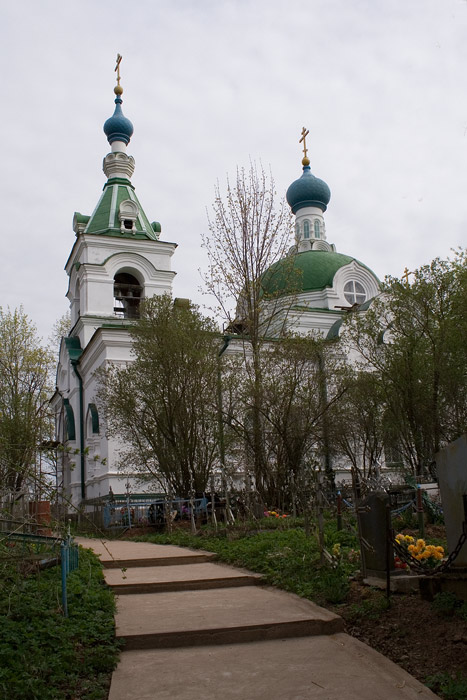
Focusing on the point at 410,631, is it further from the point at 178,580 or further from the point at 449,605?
the point at 178,580

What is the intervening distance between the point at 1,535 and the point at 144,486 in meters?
17.2

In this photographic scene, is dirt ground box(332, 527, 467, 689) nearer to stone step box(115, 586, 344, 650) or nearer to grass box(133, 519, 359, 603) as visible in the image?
stone step box(115, 586, 344, 650)

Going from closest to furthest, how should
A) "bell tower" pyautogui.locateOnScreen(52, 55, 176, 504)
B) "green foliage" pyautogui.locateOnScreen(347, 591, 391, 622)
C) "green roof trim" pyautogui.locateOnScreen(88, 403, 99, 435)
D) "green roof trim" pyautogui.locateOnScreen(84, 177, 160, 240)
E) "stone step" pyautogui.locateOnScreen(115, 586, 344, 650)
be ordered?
"stone step" pyautogui.locateOnScreen(115, 586, 344, 650) < "green foliage" pyautogui.locateOnScreen(347, 591, 391, 622) < "green roof trim" pyautogui.locateOnScreen(88, 403, 99, 435) < "bell tower" pyautogui.locateOnScreen(52, 55, 176, 504) < "green roof trim" pyautogui.locateOnScreen(84, 177, 160, 240)

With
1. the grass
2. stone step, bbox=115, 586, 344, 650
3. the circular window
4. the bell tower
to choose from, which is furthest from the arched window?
stone step, bbox=115, 586, 344, 650

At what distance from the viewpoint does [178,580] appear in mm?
8484

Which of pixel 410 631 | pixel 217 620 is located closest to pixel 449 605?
pixel 410 631

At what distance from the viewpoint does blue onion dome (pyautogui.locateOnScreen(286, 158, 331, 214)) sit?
1531 inches

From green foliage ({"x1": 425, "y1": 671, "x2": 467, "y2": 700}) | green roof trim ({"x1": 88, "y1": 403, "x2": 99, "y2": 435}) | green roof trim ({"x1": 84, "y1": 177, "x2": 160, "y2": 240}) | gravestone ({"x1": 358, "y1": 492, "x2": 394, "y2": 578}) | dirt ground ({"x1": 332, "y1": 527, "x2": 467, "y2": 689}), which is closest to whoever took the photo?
green foliage ({"x1": 425, "y1": 671, "x2": 467, "y2": 700})

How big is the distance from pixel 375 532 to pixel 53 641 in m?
3.22

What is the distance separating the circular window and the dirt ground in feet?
88.9

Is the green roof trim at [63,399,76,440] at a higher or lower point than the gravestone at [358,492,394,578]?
higher

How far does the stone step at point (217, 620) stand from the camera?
19.1 feet

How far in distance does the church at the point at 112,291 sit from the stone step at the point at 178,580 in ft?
48.8

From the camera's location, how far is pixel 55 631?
221 inches
